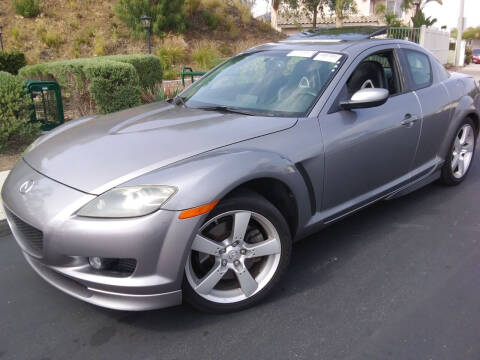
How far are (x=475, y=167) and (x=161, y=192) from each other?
15.9ft

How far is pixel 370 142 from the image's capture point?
326cm

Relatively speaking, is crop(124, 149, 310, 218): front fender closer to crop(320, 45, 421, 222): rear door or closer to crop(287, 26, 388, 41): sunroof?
crop(320, 45, 421, 222): rear door

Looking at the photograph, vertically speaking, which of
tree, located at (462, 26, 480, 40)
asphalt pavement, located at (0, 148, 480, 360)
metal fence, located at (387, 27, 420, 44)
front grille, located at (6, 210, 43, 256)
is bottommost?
asphalt pavement, located at (0, 148, 480, 360)

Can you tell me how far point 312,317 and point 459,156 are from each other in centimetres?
307

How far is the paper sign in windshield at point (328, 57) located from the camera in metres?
3.33

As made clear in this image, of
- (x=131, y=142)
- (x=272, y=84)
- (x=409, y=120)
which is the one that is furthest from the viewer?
(x=409, y=120)

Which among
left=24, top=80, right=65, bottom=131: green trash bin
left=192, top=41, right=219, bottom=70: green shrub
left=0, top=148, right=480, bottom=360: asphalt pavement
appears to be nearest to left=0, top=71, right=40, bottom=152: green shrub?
left=24, top=80, right=65, bottom=131: green trash bin

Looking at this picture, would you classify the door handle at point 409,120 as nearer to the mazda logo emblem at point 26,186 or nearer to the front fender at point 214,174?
the front fender at point 214,174

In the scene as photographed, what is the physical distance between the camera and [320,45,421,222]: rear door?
305 centimetres

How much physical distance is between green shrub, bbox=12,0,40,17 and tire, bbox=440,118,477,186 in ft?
63.7

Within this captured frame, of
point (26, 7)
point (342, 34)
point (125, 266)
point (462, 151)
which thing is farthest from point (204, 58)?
point (125, 266)

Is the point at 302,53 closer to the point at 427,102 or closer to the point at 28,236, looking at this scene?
the point at 427,102

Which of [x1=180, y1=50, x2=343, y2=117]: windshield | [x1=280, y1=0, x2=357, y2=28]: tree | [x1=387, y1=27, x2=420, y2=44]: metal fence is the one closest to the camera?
[x1=180, y1=50, x2=343, y2=117]: windshield

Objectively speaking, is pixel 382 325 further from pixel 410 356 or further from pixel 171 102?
pixel 171 102
